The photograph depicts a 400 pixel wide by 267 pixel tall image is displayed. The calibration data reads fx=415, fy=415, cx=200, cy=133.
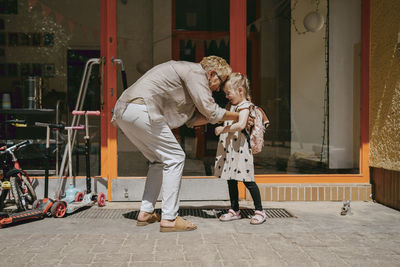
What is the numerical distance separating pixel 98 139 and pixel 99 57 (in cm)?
105

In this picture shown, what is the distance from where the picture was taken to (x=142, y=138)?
387 centimetres

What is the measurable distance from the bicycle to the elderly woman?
138cm

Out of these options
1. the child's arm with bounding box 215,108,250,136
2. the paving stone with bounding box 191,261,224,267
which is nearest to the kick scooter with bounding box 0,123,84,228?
the child's arm with bounding box 215,108,250,136

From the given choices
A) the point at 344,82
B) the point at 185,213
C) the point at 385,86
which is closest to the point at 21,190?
the point at 185,213

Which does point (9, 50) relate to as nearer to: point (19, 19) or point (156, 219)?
point (19, 19)

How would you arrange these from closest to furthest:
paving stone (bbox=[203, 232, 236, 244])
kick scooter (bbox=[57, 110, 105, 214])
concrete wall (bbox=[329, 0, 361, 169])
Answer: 1. paving stone (bbox=[203, 232, 236, 244])
2. kick scooter (bbox=[57, 110, 105, 214])
3. concrete wall (bbox=[329, 0, 361, 169])

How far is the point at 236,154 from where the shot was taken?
414 centimetres

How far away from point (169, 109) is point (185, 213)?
4.28 ft

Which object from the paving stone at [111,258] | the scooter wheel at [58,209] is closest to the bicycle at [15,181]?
the scooter wheel at [58,209]

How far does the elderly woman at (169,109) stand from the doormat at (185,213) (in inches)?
27.1

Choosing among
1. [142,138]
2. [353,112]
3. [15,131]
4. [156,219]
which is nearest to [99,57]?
[15,131]

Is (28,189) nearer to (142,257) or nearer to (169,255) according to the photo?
(142,257)

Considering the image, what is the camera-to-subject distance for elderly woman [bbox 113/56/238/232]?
3.74 m

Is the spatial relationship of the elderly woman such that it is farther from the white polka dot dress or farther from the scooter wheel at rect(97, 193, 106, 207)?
the scooter wheel at rect(97, 193, 106, 207)
